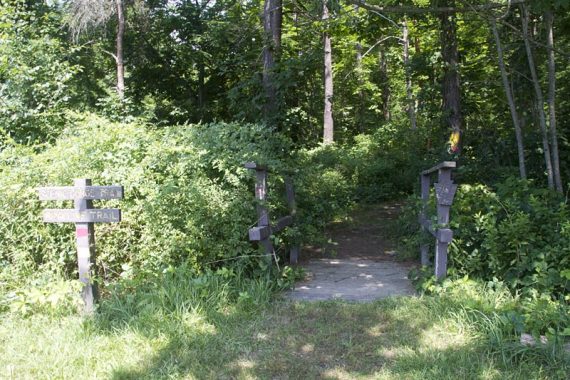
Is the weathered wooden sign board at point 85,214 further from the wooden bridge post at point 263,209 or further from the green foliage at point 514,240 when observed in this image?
the green foliage at point 514,240

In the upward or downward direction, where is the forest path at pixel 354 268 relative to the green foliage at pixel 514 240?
downward

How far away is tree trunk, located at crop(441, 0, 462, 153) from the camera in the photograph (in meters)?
9.59

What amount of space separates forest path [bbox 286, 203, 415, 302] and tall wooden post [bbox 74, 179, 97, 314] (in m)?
1.89

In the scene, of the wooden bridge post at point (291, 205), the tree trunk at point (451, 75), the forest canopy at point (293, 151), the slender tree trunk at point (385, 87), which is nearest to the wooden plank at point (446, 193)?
the forest canopy at point (293, 151)

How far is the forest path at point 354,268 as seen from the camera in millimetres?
5367

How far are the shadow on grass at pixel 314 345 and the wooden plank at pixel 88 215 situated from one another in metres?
1.01

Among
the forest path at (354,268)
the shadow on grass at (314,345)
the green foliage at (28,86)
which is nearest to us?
the shadow on grass at (314,345)

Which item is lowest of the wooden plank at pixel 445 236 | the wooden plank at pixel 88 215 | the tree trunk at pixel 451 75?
the wooden plank at pixel 445 236

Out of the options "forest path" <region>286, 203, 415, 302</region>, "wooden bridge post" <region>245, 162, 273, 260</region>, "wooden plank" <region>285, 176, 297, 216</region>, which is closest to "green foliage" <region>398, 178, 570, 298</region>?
"forest path" <region>286, 203, 415, 302</region>

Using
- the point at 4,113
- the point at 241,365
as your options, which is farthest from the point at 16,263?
the point at 4,113

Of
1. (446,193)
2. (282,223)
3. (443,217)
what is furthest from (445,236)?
(282,223)

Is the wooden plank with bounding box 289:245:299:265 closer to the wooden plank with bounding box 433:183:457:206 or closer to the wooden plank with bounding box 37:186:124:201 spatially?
the wooden plank with bounding box 433:183:457:206

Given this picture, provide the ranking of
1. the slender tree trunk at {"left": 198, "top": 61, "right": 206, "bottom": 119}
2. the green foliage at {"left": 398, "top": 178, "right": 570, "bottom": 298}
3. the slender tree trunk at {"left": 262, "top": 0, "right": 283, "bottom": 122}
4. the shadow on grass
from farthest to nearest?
the slender tree trunk at {"left": 198, "top": 61, "right": 206, "bottom": 119} → the slender tree trunk at {"left": 262, "top": 0, "right": 283, "bottom": 122} → the green foliage at {"left": 398, "top": 178, "right": 570, "bottom": 298} → the shadow on grass

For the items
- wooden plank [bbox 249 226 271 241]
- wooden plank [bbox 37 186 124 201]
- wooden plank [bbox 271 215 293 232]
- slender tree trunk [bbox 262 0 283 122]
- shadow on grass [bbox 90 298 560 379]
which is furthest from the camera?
slender tree trunk [bbox 262 0 283 122]
